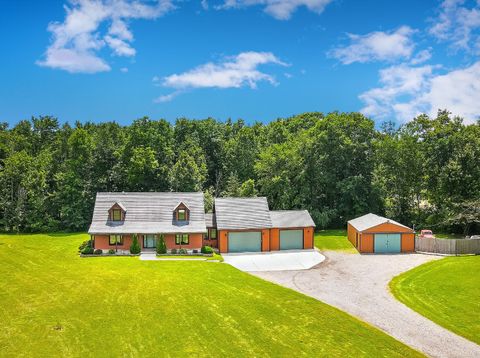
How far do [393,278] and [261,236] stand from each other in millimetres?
14531

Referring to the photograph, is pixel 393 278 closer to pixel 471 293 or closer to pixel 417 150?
pixel 471 293

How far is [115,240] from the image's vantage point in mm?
42656

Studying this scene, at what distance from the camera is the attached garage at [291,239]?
45.7 meters

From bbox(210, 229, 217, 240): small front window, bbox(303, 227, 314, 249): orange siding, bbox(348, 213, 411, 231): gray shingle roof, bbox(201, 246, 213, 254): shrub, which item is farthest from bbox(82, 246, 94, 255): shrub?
bbox(348, 213, 411, 231): gray shingle roof

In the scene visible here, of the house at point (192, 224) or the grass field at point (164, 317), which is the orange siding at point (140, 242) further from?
the grass field at point (164, 317)

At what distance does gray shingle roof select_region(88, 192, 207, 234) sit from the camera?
42.8m

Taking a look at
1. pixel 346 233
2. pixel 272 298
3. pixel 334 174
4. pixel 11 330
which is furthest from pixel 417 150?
pixel 11 330

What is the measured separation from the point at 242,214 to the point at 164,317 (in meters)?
22.2

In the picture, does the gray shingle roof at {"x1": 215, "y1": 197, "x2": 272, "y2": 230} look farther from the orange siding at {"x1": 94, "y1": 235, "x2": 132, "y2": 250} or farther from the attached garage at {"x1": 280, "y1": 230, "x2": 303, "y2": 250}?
the orange siding at {"x1": 94, "y1": 235, "x2": 132, "y2": 250}

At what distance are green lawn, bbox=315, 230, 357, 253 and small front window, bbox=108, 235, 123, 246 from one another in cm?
2028

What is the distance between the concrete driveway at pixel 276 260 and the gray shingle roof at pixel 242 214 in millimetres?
2890

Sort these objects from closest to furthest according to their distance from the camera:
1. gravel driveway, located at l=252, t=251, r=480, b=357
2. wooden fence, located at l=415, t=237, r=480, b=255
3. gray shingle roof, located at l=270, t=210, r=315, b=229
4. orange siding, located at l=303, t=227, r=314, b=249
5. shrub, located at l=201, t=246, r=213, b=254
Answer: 1. gravel driveway, located at l=252, t=251, r=480, b=357
2. wooden fence, located at l=415, t=237, r=480, b=255
3. shrub, located at l=201, t=246, r=213, b=254
4. gray shingle roof, located at l=270, t=210, r=315, b=229
5. orange siding, located at l=303, t=227, r=314, b=249

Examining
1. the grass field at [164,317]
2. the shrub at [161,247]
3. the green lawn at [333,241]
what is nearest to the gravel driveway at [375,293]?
the grass field at [164,317]

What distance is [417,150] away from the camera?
5634 centimetres
